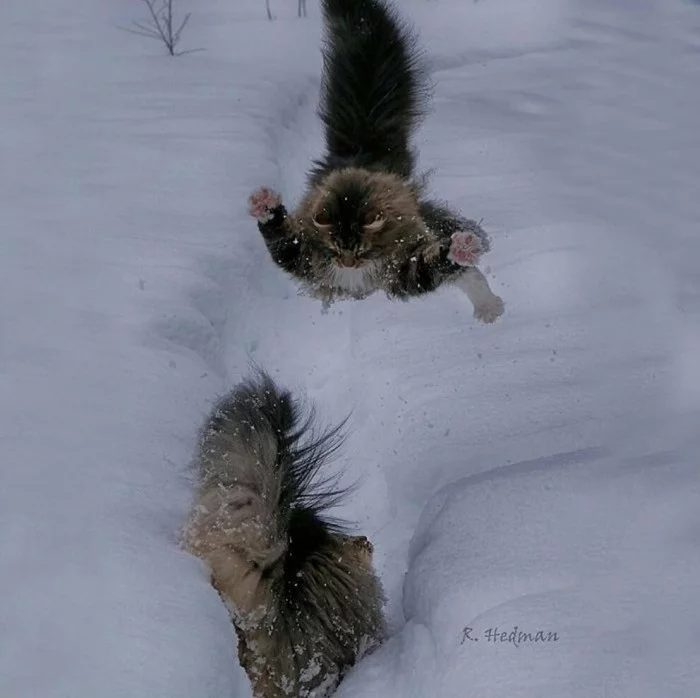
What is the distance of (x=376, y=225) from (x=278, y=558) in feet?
4.25

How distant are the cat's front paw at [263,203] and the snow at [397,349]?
0.54 meters

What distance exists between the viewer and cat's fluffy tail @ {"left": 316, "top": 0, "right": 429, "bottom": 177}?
3.33m

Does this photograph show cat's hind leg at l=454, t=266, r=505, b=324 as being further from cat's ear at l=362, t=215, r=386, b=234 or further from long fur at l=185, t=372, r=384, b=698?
long fur at l=185, t=372, r=384, b=698

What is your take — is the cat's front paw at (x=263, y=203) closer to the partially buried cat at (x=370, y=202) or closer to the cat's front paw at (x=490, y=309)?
the partially buried cat at (x=370, y=202)

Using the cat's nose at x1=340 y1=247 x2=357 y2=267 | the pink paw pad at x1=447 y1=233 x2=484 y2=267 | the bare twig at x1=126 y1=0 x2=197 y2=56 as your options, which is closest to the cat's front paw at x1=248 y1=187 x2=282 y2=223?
the cat's nose at x1=340 y1=247 x2=357 y2=267

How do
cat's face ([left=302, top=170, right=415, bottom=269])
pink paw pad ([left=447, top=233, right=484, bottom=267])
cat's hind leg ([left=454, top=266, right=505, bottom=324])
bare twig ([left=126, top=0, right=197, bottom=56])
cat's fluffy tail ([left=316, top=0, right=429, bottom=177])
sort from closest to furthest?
1. pink paw pad ([left=447, top=233, right=484, bottom=267])
2. cat's face ([left=302, top=170, right=415, bottom=269])
3. cat's hind leg ([left=454, top=266, right=505, bottom=324])
4. cat's fluffy tail ([left=316, top=0, right=429, bottom=177])
5. bare twig ([left=126, top=0, right=197, bottom=56])

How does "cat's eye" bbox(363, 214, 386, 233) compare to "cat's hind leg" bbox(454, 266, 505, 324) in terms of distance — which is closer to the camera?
"cat's eye" bbox(363, 214, 386, 233)

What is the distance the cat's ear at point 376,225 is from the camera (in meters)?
2.71

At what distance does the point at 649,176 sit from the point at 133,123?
2.62m

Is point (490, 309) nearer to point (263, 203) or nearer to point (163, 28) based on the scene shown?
point (263, 203)

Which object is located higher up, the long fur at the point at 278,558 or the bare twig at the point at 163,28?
the bare twig at the point at 163,28

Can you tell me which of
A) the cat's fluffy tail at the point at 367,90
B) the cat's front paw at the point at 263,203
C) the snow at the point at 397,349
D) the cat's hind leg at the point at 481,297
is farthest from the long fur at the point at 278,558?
the cat's fluffy tail at the point at 367,90

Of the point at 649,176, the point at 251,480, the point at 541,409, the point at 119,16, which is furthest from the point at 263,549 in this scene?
the point at 119,16

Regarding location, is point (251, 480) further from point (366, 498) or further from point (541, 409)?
point (541, 409)
